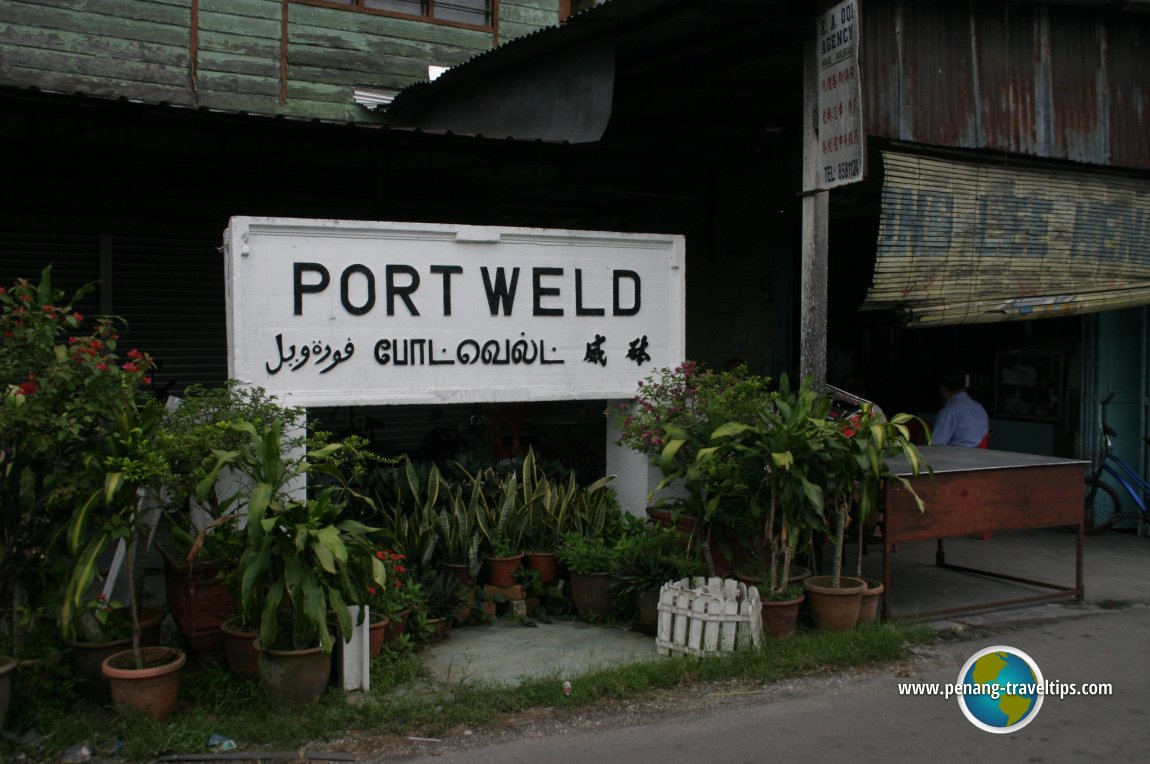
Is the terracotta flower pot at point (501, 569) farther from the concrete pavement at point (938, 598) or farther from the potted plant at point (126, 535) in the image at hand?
the potted plant at point (126, 535)

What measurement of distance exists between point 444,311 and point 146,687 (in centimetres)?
293

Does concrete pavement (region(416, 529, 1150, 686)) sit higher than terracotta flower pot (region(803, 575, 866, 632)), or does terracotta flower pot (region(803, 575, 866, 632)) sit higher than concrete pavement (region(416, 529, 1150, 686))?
terracotta flower pot (region(803, 575, 866, 632))

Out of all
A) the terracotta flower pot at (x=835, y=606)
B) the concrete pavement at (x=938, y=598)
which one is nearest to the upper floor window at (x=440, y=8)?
the concrete pavement at (x=938, y=598)

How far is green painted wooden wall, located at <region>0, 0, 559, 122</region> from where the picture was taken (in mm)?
9211

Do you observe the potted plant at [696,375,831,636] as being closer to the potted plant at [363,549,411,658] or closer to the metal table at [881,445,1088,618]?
the metal table at [881,445,1088,618]

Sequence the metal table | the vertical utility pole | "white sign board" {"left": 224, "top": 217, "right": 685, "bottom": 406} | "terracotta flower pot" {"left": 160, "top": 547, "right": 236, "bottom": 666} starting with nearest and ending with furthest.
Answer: "terracotta flower pot" {"left": 160, "top": 547, "right": 236, "bottom": 666} < "white sign board" {"left": 224, "top": 217, "right": 685, "bottom": 406} < the metal table < the vertical utility pole

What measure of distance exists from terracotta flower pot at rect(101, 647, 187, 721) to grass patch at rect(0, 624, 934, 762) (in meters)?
0.06

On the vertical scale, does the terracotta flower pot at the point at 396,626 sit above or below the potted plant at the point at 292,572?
below

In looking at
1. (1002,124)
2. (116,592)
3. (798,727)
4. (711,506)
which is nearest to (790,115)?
(1002,124)

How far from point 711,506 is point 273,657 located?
2.63 metres

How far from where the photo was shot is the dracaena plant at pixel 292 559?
5.00m

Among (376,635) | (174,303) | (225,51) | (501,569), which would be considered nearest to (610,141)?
(225,51)

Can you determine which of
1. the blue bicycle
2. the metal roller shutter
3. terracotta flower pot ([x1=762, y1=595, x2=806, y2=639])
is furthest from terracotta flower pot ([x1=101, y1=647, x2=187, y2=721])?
the blue bicycle

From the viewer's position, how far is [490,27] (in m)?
11.3
